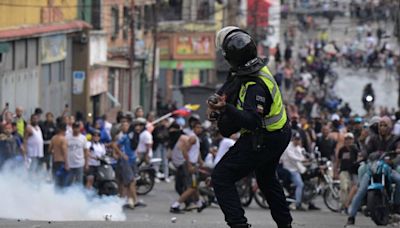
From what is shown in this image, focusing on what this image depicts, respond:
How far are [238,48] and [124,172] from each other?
39.2 feet

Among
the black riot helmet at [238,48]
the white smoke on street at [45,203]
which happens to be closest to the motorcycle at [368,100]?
the white smoke on street at [45,203]

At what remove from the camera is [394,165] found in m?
17.4

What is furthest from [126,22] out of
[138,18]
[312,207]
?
[312,207]

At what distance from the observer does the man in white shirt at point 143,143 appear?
25050mm

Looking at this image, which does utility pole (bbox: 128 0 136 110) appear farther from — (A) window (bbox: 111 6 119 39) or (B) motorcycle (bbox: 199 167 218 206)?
(B) motorcycle (bbox: 199 167 218 206)

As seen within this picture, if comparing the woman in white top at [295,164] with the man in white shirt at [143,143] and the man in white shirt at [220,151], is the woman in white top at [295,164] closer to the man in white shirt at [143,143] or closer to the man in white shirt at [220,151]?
the man in white shirt at [220,151]

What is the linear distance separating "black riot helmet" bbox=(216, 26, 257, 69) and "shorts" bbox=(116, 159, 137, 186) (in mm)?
11768

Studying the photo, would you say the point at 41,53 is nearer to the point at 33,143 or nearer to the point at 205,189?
the point at 33,143

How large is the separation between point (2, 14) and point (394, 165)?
662 inches

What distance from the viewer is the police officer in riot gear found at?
10.6 meters

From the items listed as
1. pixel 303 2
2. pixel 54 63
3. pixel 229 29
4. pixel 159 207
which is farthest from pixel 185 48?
pixel 303 2

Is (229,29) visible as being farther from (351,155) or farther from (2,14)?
(2,14)

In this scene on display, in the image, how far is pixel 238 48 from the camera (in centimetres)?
1069

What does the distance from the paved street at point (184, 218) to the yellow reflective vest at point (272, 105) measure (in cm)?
293
